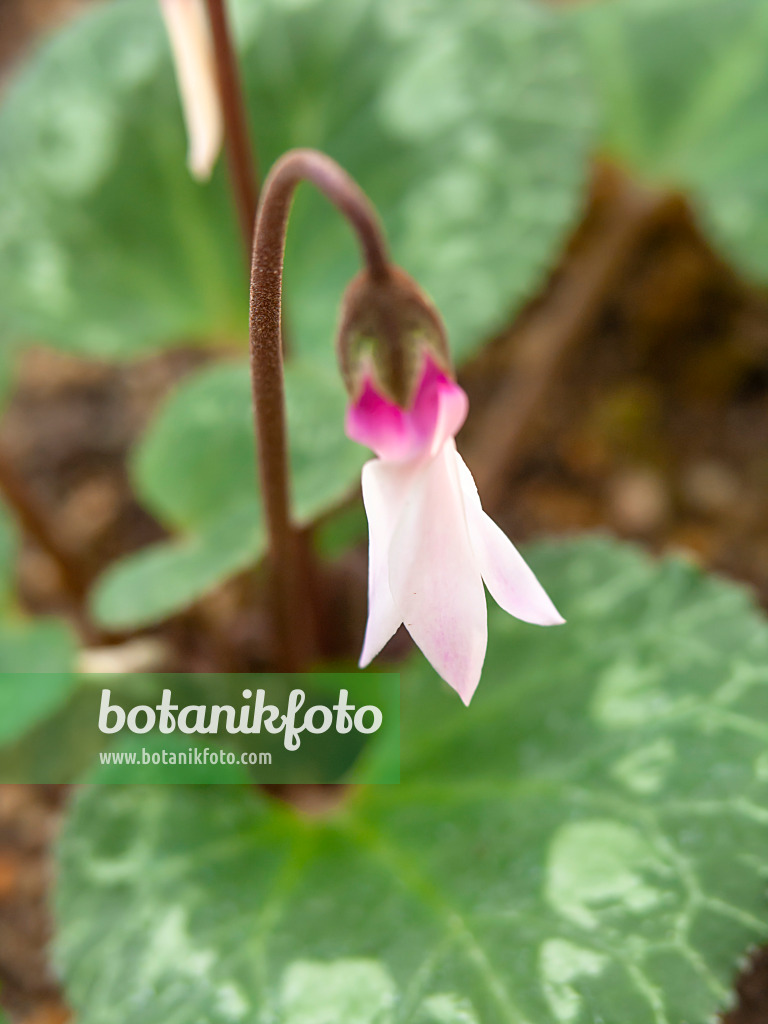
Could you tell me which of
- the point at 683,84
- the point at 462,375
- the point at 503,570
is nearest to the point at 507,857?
the point at 503,570

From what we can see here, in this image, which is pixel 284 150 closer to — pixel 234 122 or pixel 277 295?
pixel 234 122

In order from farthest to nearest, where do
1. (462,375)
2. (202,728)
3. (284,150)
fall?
A: (462,375) → (284,150) → (202,728)

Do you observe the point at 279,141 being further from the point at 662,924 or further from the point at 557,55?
the point at 662,924

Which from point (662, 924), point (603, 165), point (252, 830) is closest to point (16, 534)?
point (252, 830)

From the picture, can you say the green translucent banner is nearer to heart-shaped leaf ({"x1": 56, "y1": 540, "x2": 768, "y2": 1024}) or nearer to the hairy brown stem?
heart-shaped leaf ({"x1": 56, "y1": 540, "x2": 768, "y2": 1024})

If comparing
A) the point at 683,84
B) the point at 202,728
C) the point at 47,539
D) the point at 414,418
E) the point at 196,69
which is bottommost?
the point at 202,728

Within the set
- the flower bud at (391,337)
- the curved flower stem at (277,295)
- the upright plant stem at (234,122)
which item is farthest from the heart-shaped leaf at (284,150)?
the flower bud at (391,337)

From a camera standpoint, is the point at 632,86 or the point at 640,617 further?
the point at 632,86

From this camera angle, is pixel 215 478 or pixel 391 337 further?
pixel 215 478
